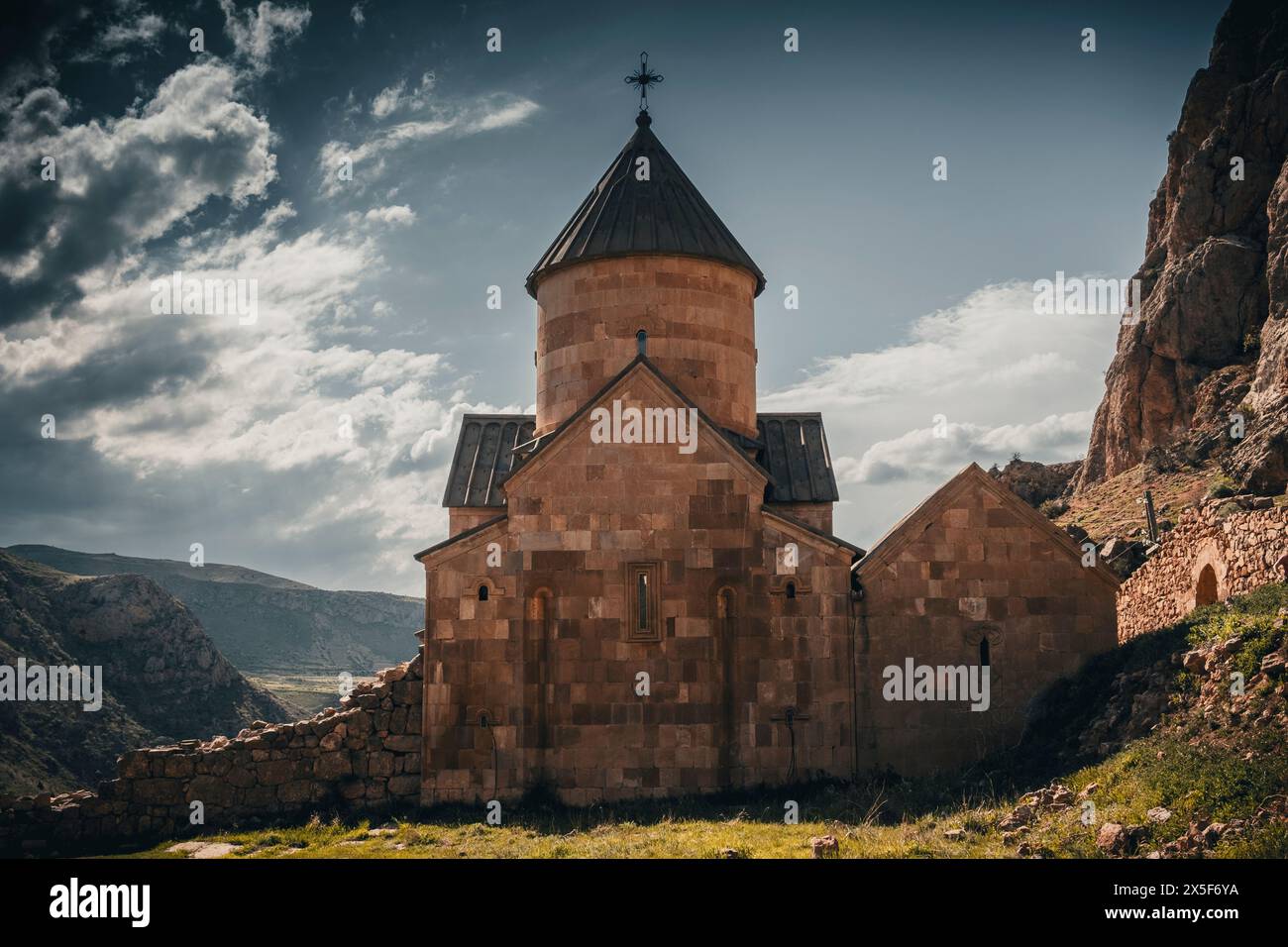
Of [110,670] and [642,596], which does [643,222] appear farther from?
[110,670]

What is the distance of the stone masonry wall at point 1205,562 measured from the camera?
44.3ft

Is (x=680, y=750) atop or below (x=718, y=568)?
below

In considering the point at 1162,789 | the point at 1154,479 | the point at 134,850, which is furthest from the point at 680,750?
the point at 1154,479

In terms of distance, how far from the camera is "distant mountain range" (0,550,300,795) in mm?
Result: 24578

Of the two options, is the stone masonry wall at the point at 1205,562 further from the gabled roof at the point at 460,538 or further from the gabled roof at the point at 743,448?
the gabled roof at the point at 460,538

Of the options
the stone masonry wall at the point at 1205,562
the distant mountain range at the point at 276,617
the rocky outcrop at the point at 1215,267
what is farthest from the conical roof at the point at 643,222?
the distant mountain range at the point at 276,617

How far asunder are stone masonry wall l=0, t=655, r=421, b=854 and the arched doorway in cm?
1148

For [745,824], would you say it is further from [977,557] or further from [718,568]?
[977,557]

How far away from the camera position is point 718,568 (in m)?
13.4

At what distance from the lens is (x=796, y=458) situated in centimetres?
1639

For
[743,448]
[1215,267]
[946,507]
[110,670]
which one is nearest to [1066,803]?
[946,507]

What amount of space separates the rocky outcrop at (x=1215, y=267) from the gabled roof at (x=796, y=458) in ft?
50.1

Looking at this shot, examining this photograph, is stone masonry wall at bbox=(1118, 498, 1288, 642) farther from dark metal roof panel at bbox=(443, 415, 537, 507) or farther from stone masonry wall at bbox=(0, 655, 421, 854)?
stone masonry wall at bbox=(0, 655, 421, 854)
